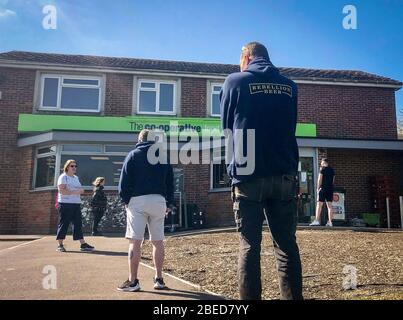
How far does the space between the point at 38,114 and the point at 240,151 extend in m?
13.6

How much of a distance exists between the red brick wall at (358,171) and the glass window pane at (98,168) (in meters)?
8.11

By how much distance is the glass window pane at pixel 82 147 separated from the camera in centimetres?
1360

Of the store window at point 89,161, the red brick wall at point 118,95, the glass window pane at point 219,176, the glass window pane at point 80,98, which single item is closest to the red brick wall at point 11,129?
the store window at point 89,161

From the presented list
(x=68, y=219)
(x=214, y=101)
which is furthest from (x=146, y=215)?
(x=214, y=101)

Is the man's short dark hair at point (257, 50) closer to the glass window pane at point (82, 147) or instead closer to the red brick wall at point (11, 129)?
the glass window pane at point (82, 147)

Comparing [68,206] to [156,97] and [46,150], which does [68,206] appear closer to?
[46,150]

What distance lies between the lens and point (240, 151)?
9.29 feet

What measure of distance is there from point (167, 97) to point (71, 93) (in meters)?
3.85

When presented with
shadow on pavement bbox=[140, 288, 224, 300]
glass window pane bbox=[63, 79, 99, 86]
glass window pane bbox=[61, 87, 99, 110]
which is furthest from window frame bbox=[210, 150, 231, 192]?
shadow on pavement bbox=[140, 288, 224, 300]

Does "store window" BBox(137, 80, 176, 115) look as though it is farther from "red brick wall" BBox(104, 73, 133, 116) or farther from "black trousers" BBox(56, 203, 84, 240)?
"black trousers" BBox(56, 203, 84, 240)

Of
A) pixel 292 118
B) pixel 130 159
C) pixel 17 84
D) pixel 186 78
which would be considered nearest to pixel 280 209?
pixel 292 118

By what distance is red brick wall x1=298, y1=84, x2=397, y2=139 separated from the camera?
52.5 feet

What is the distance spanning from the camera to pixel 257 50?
316 centimetres

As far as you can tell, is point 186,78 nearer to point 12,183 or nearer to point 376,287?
point 12,183
